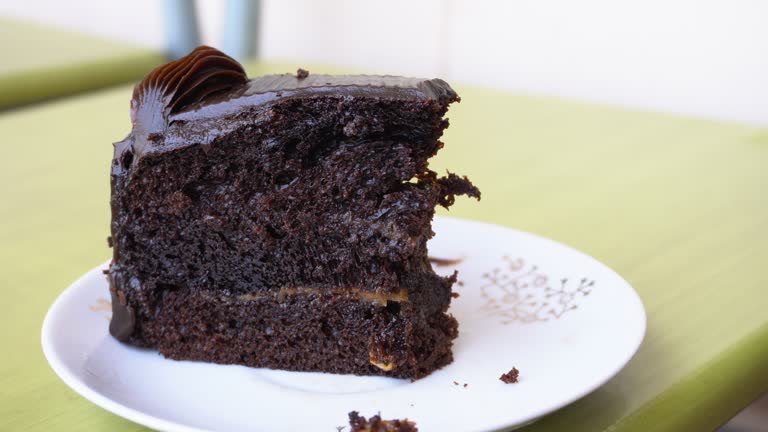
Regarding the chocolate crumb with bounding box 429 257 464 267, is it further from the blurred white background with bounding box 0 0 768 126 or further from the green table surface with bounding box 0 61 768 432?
the blurred white background with bounding box 0 0 768 126

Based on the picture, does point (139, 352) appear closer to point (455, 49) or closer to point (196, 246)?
point (196, 246)

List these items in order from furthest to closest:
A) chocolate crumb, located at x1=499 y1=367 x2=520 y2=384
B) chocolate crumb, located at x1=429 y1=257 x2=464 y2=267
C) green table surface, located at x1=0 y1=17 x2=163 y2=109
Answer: green table surface, located at x1=0 y1=17 x2=163 y2=109 → chocolate crumb, located at x1=429 y1=257 x2=464 y2=267 → chocolate crumb, located at x1=499 y1=367 x2=520 y2=384

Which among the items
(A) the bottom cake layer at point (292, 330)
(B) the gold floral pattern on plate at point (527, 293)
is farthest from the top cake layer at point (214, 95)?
(B) the gold floral pattern on plate at point (527, 293)

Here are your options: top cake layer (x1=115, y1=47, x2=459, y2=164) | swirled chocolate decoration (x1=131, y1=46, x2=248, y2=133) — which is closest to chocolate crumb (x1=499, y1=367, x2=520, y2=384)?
top cake layer (x1=115, y1=47, x2=459, y2=164)

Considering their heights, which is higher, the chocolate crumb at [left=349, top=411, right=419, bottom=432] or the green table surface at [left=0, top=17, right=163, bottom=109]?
the chocolate crumb at [left=349, top=411, right=419, bottom=432]

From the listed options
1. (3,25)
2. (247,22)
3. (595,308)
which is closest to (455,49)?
(247,22)

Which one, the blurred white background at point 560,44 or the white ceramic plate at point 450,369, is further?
the blurred white background at point 560,44

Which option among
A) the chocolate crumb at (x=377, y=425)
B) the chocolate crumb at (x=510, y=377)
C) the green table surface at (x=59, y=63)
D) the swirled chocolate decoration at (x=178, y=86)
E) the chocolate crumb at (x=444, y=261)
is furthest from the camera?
the green table surface at (x=59, y=63)

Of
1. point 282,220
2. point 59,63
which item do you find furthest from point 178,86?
point 59,63

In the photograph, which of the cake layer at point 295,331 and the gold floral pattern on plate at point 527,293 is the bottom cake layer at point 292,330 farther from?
the gold floral pattern on plate at point 527,293
